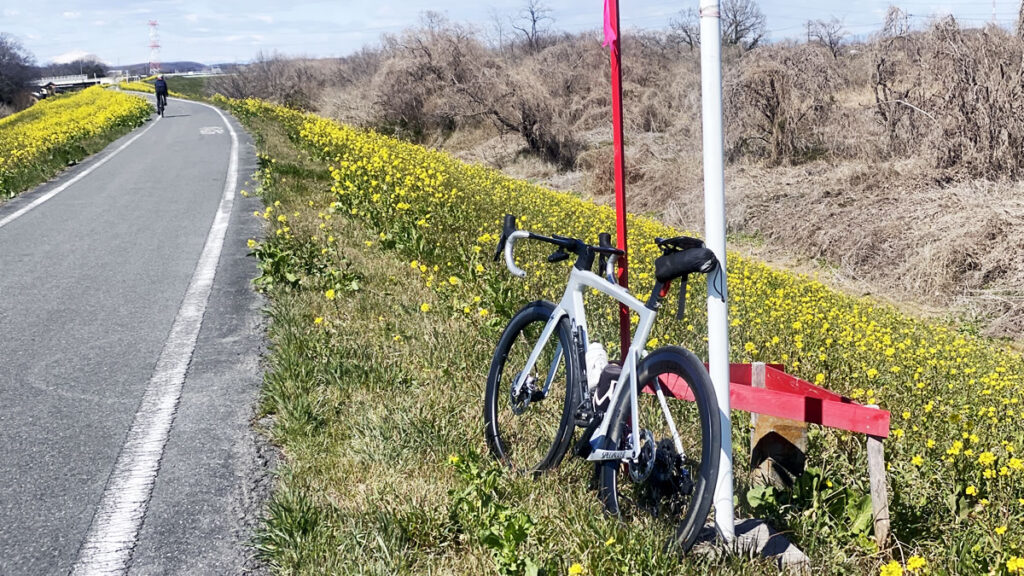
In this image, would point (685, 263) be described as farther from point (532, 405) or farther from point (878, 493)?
point (532, 405)

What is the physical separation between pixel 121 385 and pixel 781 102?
62.9 feet

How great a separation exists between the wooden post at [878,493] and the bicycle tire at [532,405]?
1.08 metres

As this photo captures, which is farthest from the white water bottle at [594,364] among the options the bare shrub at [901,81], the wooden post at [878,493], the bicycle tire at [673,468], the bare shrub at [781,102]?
the bare shrub at [781,102]

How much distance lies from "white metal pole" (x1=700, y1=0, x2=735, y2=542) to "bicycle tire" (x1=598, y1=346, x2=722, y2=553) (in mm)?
75

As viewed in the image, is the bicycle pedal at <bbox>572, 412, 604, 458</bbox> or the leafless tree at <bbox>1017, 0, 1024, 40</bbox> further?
the leafless tree at <bbox>1017, 0, 1024, 40</bbox>

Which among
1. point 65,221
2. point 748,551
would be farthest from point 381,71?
point 748,551

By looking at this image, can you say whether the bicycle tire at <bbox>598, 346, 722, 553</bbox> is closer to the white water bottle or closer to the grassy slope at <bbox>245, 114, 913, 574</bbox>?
the grassy slope at <bbox>245, 114, 913, 574</bbox>

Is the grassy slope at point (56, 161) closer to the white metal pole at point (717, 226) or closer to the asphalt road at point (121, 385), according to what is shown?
the asphalt road at point (121, 385)

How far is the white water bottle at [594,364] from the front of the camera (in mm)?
3266

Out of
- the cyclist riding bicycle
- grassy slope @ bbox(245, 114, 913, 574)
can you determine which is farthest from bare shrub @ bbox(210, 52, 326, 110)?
grassy slope @ bbox(245, 114, 913, 574)

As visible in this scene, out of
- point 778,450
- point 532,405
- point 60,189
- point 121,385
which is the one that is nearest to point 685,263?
point 778,450

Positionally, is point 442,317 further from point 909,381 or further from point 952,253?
point 952,253

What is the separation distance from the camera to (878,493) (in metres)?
3.04

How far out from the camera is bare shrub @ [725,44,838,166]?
65.7ft
